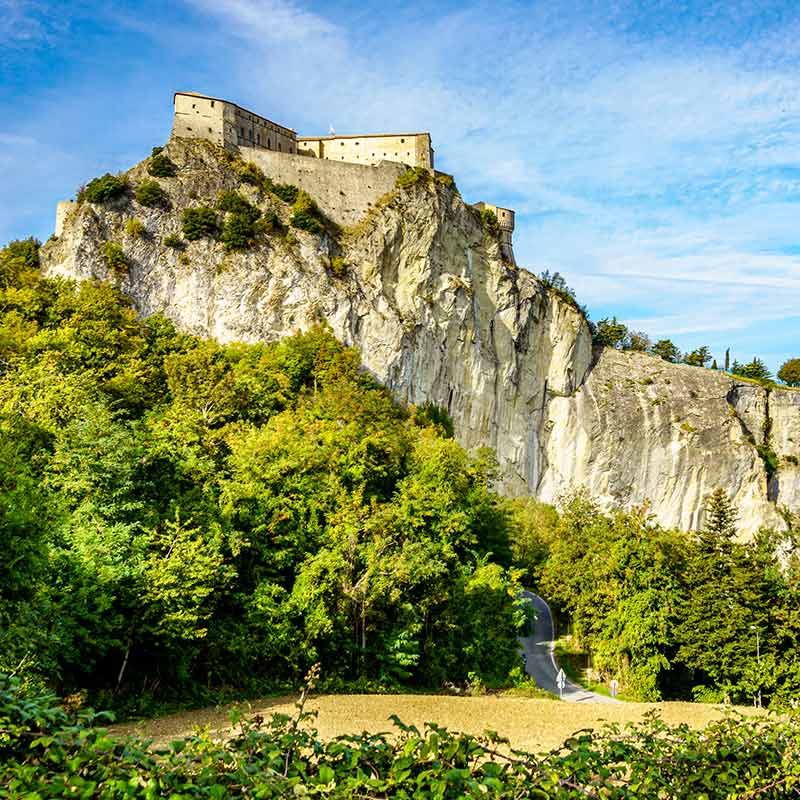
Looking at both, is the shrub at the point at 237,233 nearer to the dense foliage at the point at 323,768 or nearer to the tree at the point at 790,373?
the dense foliage at the point at 323,768

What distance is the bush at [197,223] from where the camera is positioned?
46.3 metres

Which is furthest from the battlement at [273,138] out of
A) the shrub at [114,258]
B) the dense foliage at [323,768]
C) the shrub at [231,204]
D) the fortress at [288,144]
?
the dense foliage at [323,768]

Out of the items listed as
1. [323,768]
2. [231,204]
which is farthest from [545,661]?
[323,768]

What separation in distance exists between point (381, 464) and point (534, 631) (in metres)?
14.3

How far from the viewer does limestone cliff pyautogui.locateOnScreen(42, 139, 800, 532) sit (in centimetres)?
4581

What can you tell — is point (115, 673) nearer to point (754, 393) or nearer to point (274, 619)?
point (274, 619)

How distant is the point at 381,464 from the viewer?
28.1m

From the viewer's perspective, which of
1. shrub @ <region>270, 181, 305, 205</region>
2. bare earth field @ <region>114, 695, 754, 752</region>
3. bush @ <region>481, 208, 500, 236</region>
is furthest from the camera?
bush @ <region>481, 208, 500, 236</region>

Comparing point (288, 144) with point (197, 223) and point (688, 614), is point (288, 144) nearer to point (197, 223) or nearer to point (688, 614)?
point (197, 223)

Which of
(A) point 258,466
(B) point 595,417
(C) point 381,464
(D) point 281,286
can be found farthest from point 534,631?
(B) point 595,417

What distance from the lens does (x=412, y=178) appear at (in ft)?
177

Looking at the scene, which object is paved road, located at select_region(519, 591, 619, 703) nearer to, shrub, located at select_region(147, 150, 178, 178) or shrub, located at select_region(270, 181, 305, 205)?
shrub, located at select_region(270, 181, 305, 205)

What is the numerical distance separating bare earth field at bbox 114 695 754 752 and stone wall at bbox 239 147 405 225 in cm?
3750

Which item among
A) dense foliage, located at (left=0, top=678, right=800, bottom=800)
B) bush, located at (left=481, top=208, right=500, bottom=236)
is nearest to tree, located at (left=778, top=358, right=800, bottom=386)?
bush, located at (left=481, top=208, right=500, bottom=236)
